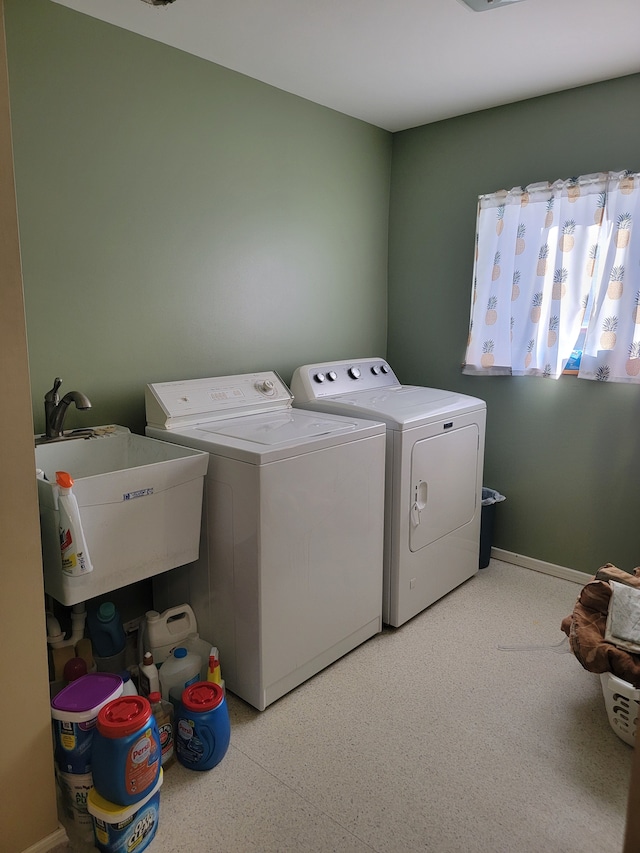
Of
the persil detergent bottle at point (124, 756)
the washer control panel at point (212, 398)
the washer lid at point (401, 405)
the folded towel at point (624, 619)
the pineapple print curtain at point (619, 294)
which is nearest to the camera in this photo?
the persil detergent bottle at point (124, 756)

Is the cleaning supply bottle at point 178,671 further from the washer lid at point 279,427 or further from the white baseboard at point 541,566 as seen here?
the white baseboard at point 541,566

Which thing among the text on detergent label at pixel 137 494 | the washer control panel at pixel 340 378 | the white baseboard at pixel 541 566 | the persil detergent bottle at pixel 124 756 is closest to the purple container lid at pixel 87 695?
the persil detergent bottle at pixel 124 756

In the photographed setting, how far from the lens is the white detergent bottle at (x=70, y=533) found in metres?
1.53

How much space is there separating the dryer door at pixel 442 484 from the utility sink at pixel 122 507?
99 centimetres

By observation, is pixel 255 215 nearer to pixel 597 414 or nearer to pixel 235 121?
pixel 235 121

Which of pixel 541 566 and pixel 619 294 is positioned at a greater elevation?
pixel 619 294

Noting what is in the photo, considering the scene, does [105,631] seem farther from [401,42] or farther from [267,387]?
[401,42]

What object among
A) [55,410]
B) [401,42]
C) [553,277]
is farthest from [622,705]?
[401,42]

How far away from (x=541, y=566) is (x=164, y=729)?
217 centimetres

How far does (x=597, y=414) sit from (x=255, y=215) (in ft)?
6.33

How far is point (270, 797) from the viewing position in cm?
166

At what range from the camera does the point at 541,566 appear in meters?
3.13

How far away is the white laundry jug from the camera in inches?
80.6

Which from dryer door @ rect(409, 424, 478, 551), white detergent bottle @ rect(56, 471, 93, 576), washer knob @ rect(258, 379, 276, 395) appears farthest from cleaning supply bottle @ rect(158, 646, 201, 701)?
washer knob @ rect(258, 379, 276, 395)
